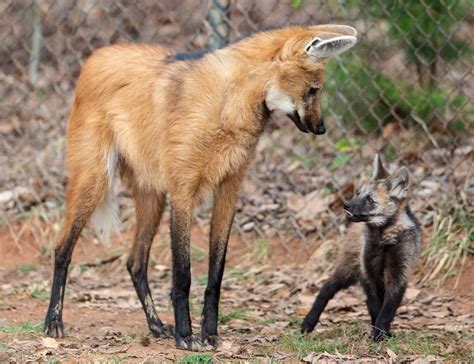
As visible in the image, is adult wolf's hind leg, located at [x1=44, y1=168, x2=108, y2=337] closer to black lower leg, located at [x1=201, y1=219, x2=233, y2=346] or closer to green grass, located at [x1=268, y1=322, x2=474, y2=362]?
black lower leg, located at [x1=201, y1=219, x2=233, y2=346]

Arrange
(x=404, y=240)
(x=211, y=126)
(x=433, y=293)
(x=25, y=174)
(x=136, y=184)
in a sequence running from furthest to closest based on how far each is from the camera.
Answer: (x=25, y=174) < (x=433, y=293) < (x=136, y=184) < (x=404, y=240) < (x=211, y=126)

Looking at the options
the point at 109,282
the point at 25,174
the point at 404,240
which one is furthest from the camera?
the point at 25,174

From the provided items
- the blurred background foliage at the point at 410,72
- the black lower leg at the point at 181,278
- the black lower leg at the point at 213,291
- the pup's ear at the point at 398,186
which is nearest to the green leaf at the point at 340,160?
the blurred background foliage at the point at 410,72

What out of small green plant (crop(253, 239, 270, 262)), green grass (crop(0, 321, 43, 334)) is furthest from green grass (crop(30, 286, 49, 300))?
small green plant (crop(253, 239, 270, 262))

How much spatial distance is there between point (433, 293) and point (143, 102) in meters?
2.33

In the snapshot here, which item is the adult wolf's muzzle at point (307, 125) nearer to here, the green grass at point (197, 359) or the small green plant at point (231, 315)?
the green grass at point (197, 359)

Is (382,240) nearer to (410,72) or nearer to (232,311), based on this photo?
(232,311)

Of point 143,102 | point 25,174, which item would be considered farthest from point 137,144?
point 25,174

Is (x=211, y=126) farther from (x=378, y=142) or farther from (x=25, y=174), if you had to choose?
(x=25, y=174)

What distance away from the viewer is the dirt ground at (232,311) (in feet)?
14.0

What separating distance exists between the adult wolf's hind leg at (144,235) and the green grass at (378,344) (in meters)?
0.89

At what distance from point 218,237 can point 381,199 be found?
0.93 metres

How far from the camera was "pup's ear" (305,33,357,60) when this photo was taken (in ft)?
14.1

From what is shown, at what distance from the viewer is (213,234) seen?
4.82 meters
